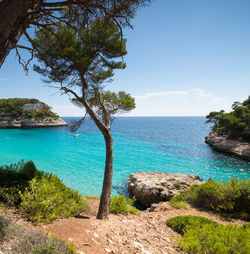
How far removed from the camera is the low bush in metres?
2.39

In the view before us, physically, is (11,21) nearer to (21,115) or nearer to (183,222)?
(183,222)

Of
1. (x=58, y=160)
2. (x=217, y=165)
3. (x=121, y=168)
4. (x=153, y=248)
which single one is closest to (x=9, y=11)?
(x=153, y=248)

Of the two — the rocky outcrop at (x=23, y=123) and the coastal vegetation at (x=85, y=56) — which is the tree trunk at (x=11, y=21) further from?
the rocky outcrop at (x=23, y=123)

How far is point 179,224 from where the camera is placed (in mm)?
5523

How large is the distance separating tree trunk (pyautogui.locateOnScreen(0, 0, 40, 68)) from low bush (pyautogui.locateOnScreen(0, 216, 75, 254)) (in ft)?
10.7

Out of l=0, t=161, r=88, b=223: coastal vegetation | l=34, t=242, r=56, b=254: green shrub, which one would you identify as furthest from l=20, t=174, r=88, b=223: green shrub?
l=34, t=242, r=56, b=254: green shrub

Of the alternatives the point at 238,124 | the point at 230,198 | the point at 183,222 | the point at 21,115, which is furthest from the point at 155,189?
the point at 21,115

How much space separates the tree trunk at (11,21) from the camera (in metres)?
2.64

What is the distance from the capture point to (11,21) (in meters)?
2.72

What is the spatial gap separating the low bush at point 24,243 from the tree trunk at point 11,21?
10.7ft

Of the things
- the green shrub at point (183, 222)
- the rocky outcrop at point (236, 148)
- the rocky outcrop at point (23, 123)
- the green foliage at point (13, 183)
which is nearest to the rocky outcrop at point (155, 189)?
the green shrub at point (183, 222)

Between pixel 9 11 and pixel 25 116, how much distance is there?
78875 mm

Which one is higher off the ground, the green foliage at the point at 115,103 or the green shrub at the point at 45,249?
the green foliage at the point at 115,103

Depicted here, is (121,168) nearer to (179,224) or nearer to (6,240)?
(179,224)
